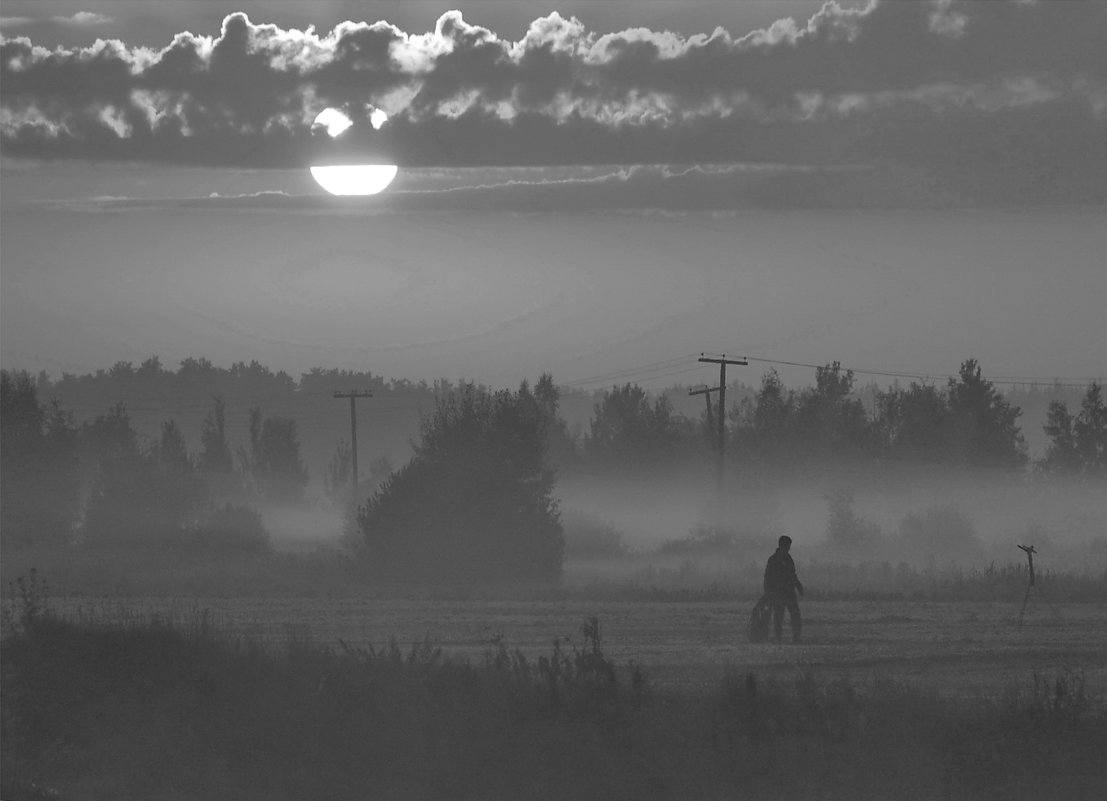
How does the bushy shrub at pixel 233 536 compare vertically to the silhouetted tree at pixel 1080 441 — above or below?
below

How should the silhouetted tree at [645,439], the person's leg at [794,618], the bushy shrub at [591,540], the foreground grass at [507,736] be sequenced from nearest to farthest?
the foreground grass at [507,736]
the person's leg at [794,618]
the bushy shrub at [591,540]
the silhouetted tree at [645,439]

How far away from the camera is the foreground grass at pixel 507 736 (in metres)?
12.6

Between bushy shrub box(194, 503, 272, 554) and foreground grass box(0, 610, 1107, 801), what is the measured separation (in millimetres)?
47900

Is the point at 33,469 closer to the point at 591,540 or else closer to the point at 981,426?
the point at 591,540

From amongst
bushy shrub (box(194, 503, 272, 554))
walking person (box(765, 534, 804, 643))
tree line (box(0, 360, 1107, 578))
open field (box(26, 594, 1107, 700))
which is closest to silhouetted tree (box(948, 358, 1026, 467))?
tree line (box(0, 360, 1107, 578))

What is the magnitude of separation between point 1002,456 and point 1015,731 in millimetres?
83464

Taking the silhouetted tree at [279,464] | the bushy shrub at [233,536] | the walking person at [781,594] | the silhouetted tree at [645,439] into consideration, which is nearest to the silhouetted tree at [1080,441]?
the silhouetted tree at [645,439]

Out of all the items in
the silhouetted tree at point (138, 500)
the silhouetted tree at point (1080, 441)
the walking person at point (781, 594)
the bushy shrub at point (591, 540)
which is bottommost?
the bushy shrub at point (591, 540)

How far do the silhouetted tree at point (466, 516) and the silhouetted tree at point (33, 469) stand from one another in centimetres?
3159

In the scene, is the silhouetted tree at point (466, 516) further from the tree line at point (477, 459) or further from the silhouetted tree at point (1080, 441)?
the silhouetted tree at point (1080, 441)

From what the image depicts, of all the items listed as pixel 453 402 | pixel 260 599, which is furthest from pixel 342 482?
pixel 260 599

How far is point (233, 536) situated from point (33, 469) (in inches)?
724

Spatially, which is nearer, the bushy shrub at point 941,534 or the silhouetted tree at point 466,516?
the silhouetted tree at point 466,516

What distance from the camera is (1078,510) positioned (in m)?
90.4
